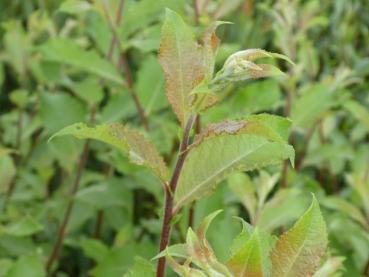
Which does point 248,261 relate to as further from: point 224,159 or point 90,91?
point 90,91

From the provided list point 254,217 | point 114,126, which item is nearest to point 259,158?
point 114,126

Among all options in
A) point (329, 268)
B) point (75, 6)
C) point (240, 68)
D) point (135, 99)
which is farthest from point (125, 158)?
point (240, 68)

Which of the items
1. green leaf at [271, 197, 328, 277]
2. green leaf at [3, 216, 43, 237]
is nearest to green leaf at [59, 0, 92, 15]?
green leaf at [3, 216, 43, 237]

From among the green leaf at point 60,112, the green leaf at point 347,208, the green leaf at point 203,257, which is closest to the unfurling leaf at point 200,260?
the green leaf at point 203,257

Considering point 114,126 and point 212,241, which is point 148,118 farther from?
point 114,126

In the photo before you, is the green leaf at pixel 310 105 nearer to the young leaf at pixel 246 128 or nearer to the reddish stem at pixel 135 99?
the reddish stem at pixel 135 99

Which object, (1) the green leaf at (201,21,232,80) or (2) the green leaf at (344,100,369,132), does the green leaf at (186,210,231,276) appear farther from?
(2) the green leaf at (344,100,369,132)

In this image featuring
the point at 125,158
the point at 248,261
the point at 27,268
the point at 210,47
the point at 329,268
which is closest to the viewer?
the point at 248,261
